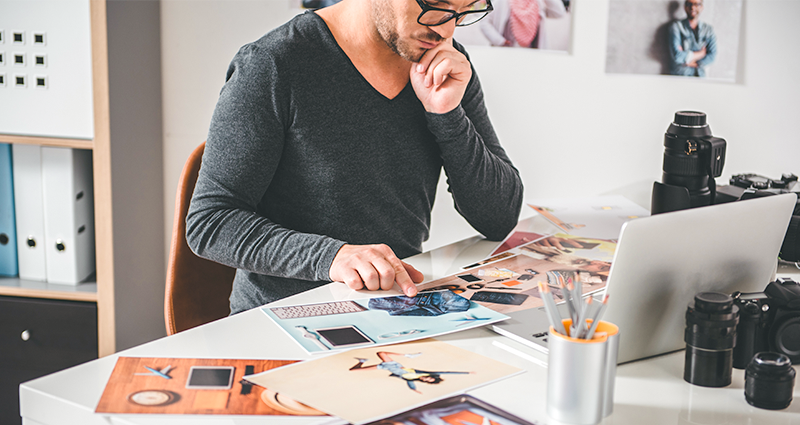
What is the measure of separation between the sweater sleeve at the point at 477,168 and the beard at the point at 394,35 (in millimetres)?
120

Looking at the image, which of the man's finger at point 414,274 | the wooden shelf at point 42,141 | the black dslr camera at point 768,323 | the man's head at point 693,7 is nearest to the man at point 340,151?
the man's finger at point 414,274

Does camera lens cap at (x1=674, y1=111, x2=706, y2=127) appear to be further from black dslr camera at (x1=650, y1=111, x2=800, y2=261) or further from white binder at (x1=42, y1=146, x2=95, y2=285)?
white binder at (x1=42, y1=146, x2=95, y2=285)

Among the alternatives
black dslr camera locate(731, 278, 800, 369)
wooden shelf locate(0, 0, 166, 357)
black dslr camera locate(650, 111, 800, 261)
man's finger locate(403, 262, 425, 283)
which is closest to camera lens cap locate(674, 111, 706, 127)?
black dslr camera locate(650, 111, 800, 261)

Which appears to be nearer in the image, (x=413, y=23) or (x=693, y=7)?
(x=413, y=23)

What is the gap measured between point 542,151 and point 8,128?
4.93 ft

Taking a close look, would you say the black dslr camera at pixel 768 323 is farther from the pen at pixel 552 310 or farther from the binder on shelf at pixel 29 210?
the binder on shelf at pixel 29 210

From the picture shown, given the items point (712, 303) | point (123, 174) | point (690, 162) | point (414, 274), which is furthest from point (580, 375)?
point (123, 174)

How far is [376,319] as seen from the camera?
833mm

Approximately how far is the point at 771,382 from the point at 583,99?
1412mm

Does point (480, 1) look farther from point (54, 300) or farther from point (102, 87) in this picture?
point (54, 300)

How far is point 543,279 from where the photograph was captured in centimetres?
103

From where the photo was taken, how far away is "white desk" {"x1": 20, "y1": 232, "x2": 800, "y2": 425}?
0.60 meters

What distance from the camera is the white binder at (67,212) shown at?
1.72 meters

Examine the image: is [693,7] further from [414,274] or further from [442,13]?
[414,274]
